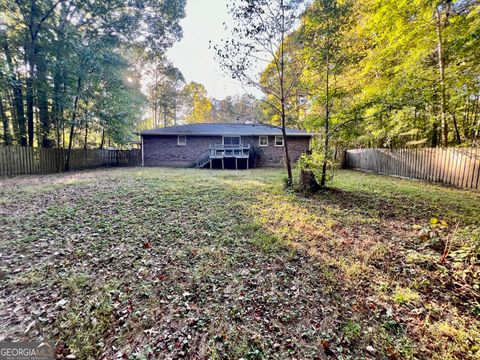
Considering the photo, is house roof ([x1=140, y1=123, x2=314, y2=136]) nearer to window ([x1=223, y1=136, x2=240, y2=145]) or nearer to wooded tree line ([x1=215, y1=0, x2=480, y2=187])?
window ([x1=223, y1=136, x2=240, y2=145])

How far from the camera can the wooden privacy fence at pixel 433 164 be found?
696 cm

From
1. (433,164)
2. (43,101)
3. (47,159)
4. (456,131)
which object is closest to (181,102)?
(43,101)

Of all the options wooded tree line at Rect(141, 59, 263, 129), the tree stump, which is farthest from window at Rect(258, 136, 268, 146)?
the tree stump

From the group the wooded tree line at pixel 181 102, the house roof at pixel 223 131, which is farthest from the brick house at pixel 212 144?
the wooded tree line at pixel 181 102

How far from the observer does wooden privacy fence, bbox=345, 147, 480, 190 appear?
696 cm

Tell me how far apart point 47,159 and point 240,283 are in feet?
47.0

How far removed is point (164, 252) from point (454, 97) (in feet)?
33.3

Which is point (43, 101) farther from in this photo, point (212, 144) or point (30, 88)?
point (212, 144)

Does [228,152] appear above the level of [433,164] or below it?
above

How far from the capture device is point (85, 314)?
2.00 metres

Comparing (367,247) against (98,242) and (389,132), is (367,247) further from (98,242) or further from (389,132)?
(389,132)

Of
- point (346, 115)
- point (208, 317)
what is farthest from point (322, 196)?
point (208, 317)

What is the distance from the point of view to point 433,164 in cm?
849

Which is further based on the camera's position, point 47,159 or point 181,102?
point 181,102
